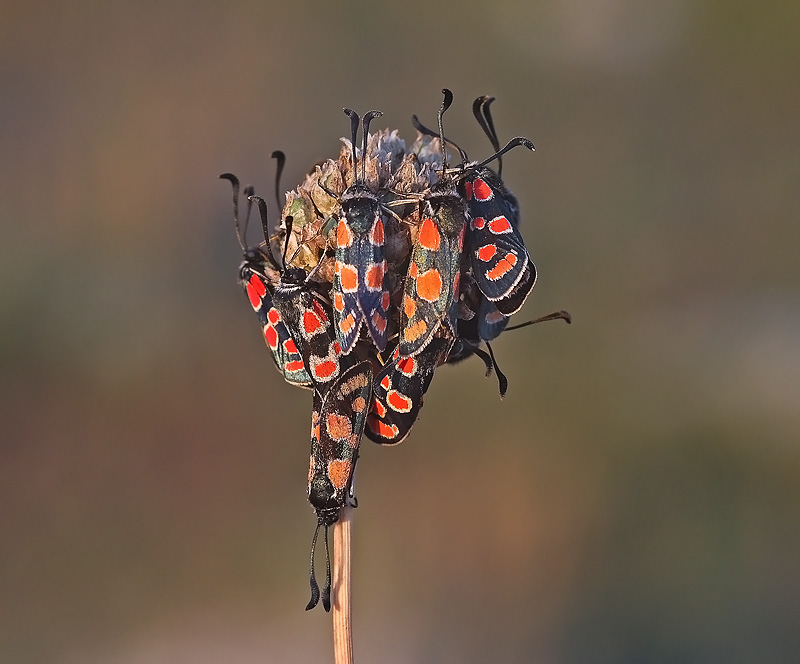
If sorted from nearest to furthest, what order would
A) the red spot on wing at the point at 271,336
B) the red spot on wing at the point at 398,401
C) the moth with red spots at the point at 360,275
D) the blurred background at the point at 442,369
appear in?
the moth with red spots at the point at 360,275 → the red spot on wing at the point at 398,401 → the red spot on wing at the point at 271,336 → the blurred background at the point at 442,369

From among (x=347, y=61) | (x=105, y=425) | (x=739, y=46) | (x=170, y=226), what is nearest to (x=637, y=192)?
(x=739, y=46)

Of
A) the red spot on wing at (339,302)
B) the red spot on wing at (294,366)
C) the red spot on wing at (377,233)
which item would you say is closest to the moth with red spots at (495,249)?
the red spot on wing at (377,233)

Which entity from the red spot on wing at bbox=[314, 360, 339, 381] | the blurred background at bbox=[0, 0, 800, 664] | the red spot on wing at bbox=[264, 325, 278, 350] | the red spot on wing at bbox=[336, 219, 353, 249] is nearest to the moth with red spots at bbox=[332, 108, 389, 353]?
the red spot on wing at bbox=[336, 219, 353, 249]

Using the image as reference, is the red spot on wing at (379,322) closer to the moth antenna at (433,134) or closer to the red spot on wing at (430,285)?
the red spot on wing at (430,285)

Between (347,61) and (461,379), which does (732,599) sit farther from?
(347,61)

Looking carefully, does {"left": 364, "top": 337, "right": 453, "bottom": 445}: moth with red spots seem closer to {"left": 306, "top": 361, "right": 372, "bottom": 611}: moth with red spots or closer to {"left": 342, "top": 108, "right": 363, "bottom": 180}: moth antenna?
{"left": 306, "top": 361, "right": 372, "bottom": 611}: moth with red spots

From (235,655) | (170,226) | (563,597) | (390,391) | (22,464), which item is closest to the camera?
(390,391)

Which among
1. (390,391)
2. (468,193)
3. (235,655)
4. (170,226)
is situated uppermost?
(170,226)
